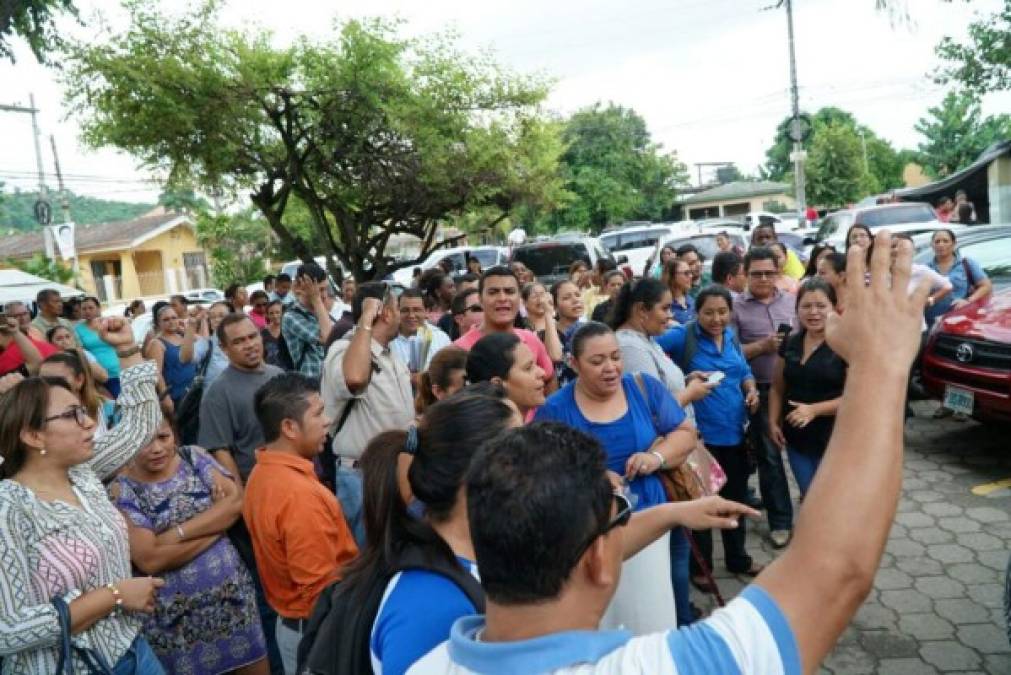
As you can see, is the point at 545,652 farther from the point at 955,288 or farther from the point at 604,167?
the point at 604,167

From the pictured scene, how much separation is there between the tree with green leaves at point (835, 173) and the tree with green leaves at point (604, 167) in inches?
420

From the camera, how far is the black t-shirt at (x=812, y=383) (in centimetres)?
407

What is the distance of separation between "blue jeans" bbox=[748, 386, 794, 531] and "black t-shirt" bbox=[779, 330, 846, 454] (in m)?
0.32

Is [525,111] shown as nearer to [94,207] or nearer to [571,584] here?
[571,584]

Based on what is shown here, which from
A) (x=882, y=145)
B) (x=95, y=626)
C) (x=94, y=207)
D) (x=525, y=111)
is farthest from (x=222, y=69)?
(x=94, y=207)

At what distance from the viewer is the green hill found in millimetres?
73938

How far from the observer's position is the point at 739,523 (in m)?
4.36

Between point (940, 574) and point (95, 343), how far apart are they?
23.4 ft

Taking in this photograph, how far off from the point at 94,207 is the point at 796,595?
4207 inches

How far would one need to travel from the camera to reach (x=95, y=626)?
2.31 metres

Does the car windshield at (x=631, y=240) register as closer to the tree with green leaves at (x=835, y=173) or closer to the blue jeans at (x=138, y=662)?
the blue jeans at (x=138, y=662)

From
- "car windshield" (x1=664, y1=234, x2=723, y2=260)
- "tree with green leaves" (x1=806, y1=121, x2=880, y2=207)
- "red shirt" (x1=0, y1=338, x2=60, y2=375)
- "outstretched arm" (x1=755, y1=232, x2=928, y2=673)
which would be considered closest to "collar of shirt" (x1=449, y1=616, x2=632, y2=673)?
"outstretched arm" (x1=755, y1=232, x2=928, y2=673)

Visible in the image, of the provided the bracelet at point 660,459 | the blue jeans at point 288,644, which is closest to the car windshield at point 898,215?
the bracelet at point 660,459

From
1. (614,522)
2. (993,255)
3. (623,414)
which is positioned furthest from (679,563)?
(993,255)
